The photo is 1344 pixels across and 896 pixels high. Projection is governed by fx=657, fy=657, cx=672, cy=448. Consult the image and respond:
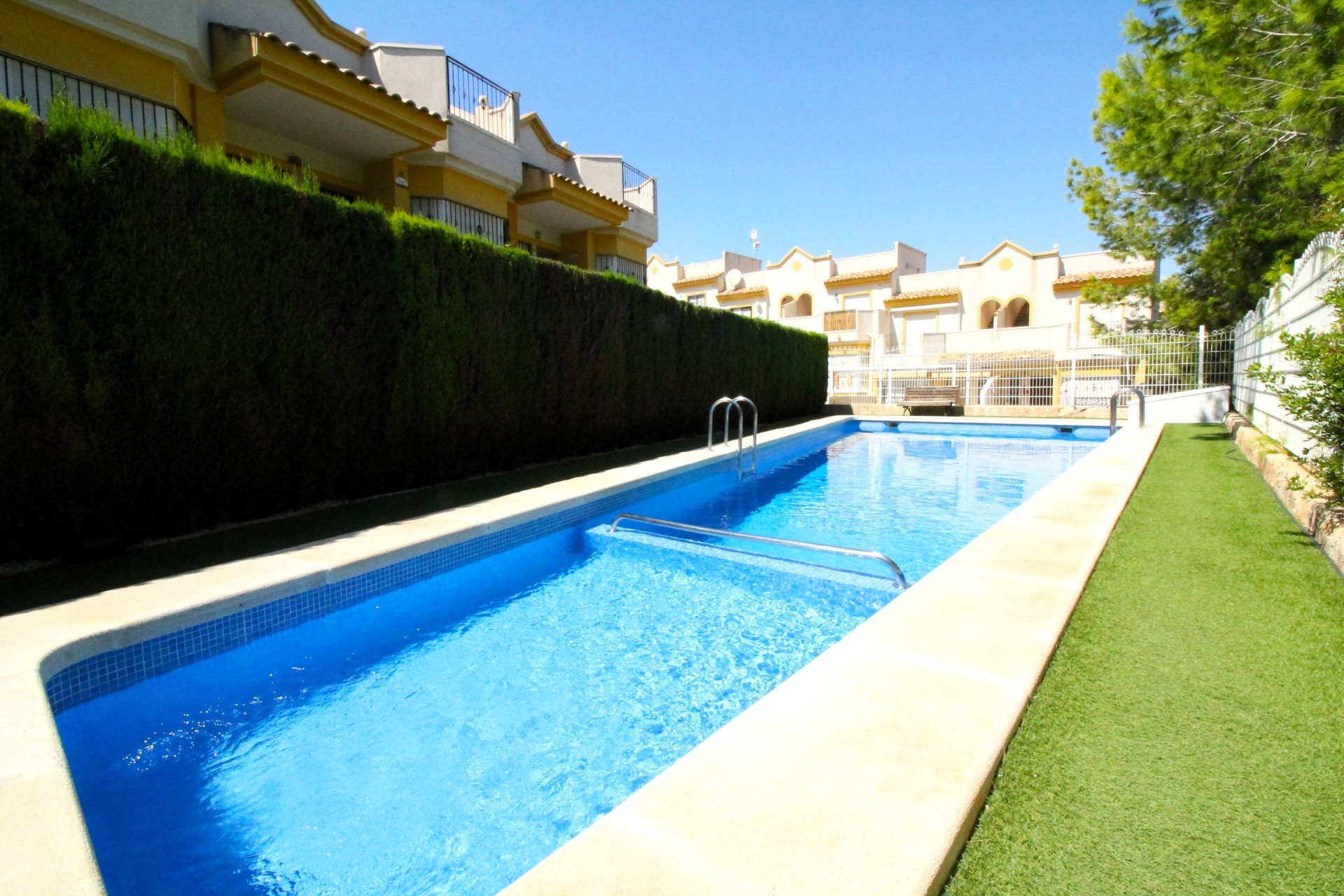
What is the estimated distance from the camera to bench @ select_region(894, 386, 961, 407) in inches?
738

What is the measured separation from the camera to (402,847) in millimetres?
Result: 2271

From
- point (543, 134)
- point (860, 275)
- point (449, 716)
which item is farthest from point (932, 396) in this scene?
point (860, 275)

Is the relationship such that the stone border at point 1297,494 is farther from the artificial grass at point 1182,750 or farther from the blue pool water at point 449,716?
the blue pool water at point 449,716

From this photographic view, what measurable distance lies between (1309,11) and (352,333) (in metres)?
9.90

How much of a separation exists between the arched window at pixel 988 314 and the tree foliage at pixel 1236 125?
20.9 m

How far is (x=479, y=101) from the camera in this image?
14203mm

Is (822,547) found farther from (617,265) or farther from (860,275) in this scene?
(860,275)

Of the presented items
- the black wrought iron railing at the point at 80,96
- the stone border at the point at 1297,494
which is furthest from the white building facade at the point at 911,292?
the black wrought iron railing at the point at 80,96

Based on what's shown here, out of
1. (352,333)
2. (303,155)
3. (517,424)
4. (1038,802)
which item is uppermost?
(303,155)

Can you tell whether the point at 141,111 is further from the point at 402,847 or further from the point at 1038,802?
the point at 1038,802

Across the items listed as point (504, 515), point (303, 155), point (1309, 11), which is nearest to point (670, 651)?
point (504, 515)

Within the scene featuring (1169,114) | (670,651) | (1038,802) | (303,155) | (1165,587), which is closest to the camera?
(1038,802)

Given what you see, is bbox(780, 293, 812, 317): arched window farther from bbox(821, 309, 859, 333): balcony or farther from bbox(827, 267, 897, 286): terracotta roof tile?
bbox(821, 309, 859, 333): balcony

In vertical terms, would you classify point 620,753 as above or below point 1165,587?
below
